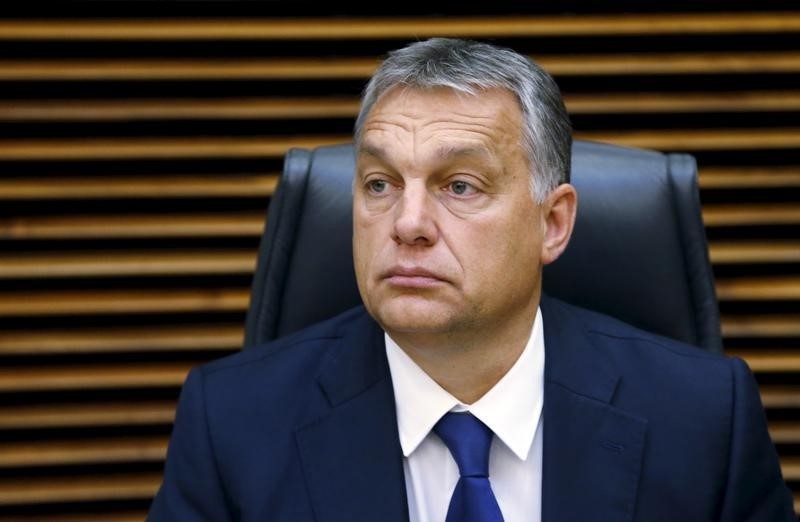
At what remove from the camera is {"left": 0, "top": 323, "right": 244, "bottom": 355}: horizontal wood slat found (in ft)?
9.96

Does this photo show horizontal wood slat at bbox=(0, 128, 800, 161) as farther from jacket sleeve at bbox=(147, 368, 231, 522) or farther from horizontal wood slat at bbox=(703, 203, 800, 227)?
jacket sleeve at bbox=(147, 368, 231, 522)

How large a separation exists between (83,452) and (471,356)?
5.79 feet

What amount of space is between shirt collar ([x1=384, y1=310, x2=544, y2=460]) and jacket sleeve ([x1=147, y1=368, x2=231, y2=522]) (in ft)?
1.07

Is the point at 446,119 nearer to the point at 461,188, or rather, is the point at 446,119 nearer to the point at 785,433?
the point at 461,188

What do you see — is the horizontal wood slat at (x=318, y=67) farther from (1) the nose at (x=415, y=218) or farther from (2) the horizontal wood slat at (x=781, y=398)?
(1) the nose at (x=415, y=218)

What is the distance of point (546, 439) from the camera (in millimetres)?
1757

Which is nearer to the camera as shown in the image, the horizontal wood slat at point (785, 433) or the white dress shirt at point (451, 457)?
the white dress shirt at point (451, 457)

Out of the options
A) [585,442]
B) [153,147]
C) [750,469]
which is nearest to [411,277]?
[585,442]

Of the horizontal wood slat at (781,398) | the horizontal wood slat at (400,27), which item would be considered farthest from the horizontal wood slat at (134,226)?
the horizontal wood slat at (781,398)

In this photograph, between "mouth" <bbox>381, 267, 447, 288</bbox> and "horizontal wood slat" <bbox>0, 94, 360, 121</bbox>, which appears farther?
"horizontal wood slat" <bbox>0, 94, 360, 121</bbox>

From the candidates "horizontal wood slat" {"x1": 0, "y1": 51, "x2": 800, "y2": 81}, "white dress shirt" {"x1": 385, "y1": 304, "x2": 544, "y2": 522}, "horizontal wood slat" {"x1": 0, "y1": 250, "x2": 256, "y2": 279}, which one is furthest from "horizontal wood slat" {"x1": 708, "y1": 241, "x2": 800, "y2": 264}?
"white dress shirt" {"x1": 385, "y1": 304, "x2": 544, "y2": 522}

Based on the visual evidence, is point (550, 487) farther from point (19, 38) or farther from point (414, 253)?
point (19, 38)

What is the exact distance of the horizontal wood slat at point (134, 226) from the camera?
Result: 117 inches

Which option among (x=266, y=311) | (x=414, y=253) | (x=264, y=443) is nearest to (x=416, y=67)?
(x=414, y=253)
